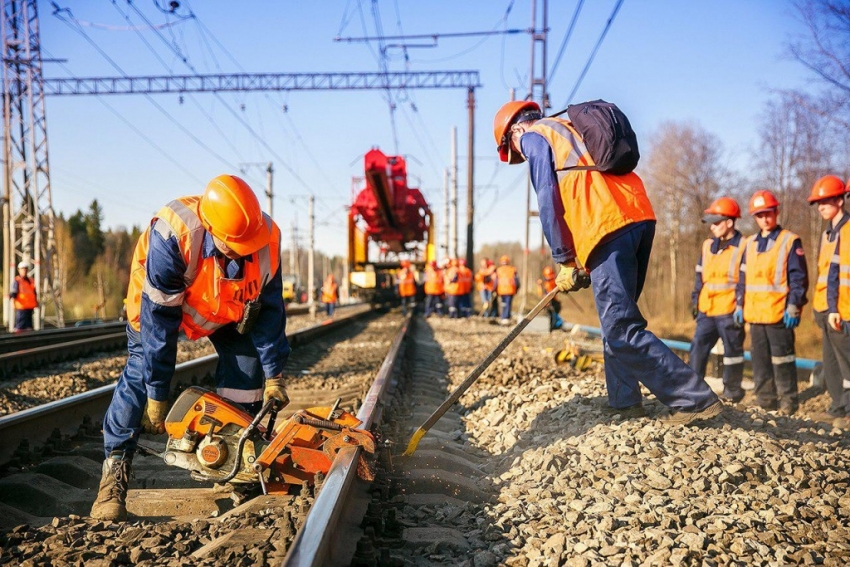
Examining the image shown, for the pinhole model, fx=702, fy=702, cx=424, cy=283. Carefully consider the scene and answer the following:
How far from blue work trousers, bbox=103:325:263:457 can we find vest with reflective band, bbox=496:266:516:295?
15.6 meters

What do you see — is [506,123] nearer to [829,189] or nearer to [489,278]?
[829,189]

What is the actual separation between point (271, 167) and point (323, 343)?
1526 cm

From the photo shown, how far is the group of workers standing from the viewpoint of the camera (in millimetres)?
5827

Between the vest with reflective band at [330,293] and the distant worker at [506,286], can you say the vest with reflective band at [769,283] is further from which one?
the vest with reflective band at [330,293]

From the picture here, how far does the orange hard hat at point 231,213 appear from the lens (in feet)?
10.2

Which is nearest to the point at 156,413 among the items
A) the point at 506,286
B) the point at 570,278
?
the point at 570,278

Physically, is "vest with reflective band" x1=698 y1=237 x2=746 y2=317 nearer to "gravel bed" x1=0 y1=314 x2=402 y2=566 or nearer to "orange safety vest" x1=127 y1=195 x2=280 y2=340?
"orange safety vest" x1=127 y1=195 x2=280 y2=340

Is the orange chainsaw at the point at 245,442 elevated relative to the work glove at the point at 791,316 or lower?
lower

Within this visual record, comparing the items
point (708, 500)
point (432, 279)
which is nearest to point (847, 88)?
point (432, 279)

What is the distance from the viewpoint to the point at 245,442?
10.4 ft

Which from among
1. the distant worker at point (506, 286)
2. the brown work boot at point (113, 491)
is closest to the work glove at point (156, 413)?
the brown work boot at point (113, 491)

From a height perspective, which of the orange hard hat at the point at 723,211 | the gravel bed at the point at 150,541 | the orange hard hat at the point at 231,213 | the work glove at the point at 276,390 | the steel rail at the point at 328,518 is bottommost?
the gravel bed at the point at 150,541

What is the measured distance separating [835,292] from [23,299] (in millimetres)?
15300

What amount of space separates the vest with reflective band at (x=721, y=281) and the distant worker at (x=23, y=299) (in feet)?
45.2
